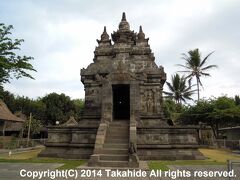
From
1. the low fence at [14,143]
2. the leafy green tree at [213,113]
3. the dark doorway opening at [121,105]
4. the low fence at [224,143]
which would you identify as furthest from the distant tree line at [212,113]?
the low fence at [14,143]

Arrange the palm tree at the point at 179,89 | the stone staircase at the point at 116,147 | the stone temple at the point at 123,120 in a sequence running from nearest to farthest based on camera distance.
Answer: the stone staircase at the point at 116,147 → the stone temple at the point at 123,120 → the palm tree at the point at 179,89

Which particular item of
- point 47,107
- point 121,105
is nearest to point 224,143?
point 121,105

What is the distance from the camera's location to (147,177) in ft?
32.9

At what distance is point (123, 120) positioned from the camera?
18500 millimetres

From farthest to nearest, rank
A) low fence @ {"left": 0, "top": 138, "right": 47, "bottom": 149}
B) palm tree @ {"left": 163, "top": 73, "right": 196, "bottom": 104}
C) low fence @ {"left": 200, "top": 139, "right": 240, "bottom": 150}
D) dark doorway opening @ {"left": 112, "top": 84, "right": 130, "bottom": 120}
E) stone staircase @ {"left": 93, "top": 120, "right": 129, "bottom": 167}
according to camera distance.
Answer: palm tree @ {"left": 163, "top": 73, "right": 196, "bottom": 104}, low fence @ {"left": 0, "top": 138, "right": 47, "bottom": 149}, low fence @ {"left": 200, "top": 139, "right": 240, "bottom": 150}, dark doorway opening @ {"left": 112, "top": 84, "right": 130, "bottom": 120}, stone staircase @ {"left": 93, "top": 120, "right": 129, "bottom": 167}

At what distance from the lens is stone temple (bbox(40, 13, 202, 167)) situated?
48.8 feet

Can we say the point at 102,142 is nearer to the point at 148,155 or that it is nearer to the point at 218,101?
the point at 148,155

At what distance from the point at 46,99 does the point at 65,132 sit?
1502 inches

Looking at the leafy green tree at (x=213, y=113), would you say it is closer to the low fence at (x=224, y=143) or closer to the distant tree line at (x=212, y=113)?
the distant tree line at (x=212, y=113)

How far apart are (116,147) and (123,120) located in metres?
4.20

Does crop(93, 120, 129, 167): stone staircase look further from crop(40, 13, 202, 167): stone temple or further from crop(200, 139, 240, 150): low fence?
crop(200, 139, 240, 150): low fence

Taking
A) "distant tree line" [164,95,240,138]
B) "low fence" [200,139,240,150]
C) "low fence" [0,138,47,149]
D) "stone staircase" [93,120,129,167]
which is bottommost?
"low fence" [0,138,47,149]

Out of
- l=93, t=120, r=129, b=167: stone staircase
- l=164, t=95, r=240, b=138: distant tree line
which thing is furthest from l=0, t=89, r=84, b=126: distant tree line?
l=93, t=120, r=129, b=167: stone staircase

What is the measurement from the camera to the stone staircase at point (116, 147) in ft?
41.9
